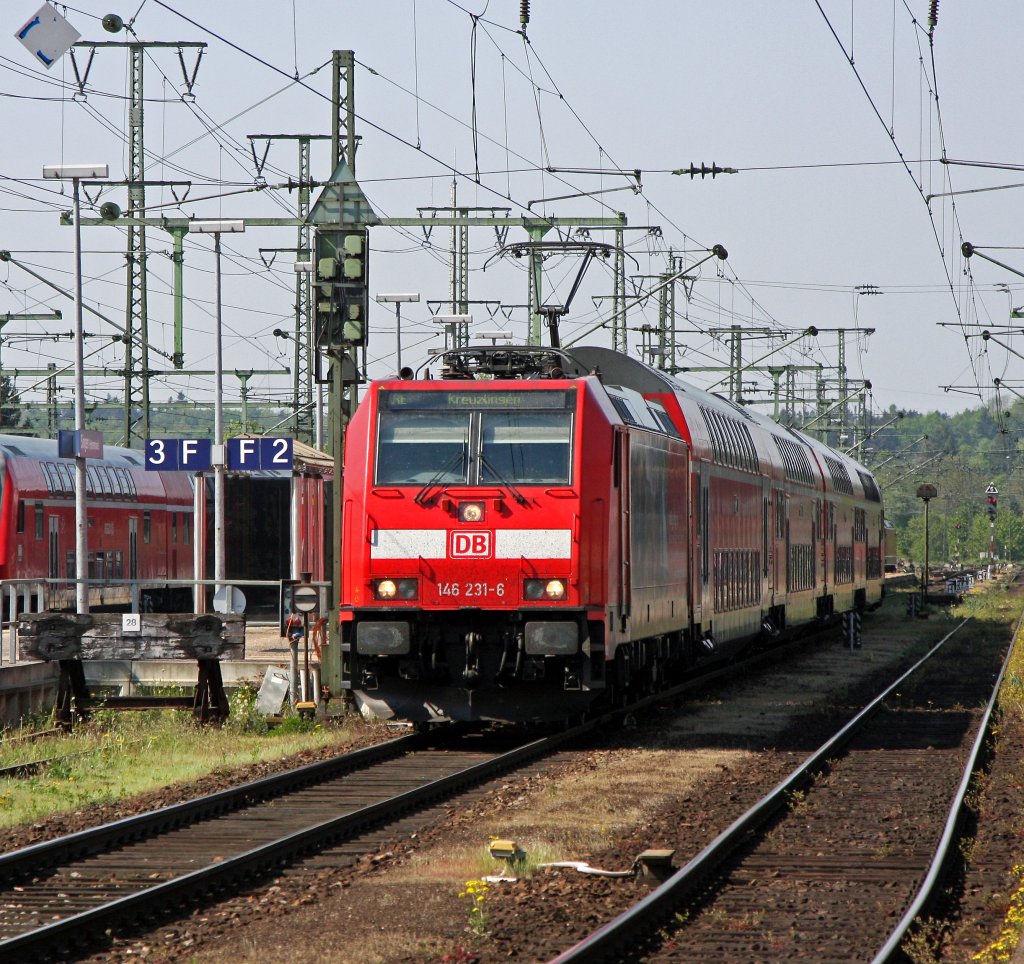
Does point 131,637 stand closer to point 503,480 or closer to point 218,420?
point 503,480

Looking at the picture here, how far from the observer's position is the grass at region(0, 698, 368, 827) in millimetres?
13062

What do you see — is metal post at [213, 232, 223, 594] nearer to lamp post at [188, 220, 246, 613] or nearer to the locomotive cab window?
lamp post at [188, 220, 246, 613]

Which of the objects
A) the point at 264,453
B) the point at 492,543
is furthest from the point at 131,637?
the point at 264,453

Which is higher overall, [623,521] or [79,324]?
[79,324]

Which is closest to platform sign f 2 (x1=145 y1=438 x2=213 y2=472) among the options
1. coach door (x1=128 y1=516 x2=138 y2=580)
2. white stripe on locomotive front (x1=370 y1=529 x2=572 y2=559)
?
white stripe on locomotive front (x1=370 y1=529 x2=572 y2=559)

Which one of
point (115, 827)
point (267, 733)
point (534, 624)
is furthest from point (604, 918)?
point (267, 733)

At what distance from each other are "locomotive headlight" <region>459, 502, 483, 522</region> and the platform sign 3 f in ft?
23.6

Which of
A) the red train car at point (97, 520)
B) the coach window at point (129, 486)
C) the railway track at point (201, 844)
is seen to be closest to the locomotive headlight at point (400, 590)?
the railway track at point (201, 844)

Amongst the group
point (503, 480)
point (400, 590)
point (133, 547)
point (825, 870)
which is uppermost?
point (503, 480)

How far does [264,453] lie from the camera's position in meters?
22.2

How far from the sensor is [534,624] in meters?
14.8

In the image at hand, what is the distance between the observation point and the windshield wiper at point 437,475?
1522 centimetres

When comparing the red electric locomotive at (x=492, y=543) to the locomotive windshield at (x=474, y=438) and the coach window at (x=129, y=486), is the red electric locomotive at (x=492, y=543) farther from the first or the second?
the coach window at (x=129, y=486)

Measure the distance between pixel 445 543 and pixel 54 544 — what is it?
18.1 meters
